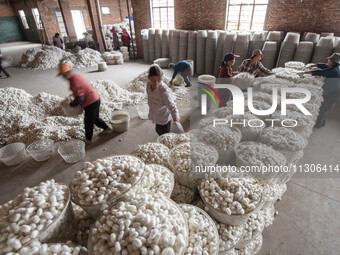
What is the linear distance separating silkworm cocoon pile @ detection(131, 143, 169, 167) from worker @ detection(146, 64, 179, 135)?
27.3 inches

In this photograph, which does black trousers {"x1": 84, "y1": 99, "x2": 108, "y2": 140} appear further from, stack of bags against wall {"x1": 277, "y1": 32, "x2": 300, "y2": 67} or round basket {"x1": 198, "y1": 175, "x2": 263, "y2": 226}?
stack of bags against wall {"x1": 277, "y1": 32, "x2": 300, "y2": 67}

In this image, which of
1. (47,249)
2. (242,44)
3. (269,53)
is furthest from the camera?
(242,44)

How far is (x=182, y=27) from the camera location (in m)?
8.83

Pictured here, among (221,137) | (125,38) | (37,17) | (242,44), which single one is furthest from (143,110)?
(37,17)

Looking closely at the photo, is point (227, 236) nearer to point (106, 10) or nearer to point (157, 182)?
point (157, 182)

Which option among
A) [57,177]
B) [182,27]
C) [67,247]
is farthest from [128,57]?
[67,247]

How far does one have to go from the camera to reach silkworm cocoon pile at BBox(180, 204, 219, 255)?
3.68ft

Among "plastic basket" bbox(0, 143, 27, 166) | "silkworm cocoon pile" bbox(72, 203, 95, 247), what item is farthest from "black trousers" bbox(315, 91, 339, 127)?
"plastic basket" bbox(0, 143, 27, 166)

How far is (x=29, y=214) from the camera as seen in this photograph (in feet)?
3.30

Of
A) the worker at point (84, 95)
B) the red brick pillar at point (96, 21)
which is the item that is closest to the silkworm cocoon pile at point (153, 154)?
the worker at point (84, 95)

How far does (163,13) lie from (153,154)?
9.44 metres

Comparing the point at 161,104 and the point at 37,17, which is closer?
the point at 161,104

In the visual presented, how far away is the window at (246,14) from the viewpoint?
6.91 meters

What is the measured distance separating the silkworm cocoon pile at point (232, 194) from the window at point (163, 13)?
946 centimetres
